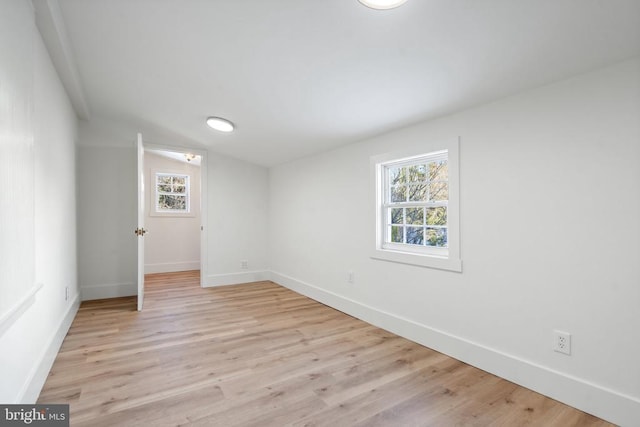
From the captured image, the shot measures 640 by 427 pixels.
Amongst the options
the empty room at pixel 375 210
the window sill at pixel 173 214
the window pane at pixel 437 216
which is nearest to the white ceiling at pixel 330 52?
the empty room at pixel 375 210

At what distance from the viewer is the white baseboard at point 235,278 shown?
493cm

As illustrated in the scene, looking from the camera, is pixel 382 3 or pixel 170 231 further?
pixel 170 231

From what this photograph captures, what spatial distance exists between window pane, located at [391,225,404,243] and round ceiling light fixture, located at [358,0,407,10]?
6.61ft

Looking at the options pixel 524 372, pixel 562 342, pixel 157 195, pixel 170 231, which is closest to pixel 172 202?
pixel 157 195

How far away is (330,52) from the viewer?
2.03 meters

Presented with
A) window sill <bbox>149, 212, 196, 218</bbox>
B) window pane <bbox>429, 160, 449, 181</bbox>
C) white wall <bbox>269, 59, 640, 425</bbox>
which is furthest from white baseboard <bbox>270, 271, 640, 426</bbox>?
window sill <bbox>149, 212, 196, 218</bbox>

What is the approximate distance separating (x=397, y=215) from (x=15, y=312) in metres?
2.81

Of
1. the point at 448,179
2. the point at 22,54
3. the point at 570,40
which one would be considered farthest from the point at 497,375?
the point at 22,54

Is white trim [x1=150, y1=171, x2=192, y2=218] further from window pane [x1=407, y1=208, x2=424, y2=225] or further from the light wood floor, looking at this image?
window pane [x1=407, y1=208, x2=424, y2=225]

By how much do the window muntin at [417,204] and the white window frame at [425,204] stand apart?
0.01m

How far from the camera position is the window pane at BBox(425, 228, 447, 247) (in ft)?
8.88

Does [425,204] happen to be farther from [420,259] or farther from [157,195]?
[157,195]

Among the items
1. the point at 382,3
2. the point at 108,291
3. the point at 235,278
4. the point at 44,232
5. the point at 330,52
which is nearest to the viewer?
the point at 382,3

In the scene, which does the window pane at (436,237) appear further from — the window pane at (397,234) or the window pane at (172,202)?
the window pane at (172,202)
